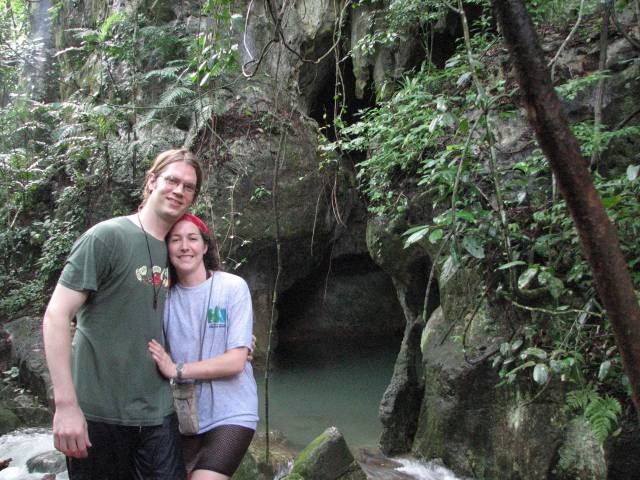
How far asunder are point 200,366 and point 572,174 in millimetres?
1487

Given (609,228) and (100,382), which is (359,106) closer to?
(100,382)

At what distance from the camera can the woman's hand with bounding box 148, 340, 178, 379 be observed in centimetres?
198

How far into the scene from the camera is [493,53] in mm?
5469

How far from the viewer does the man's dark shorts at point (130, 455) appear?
6.19 ft

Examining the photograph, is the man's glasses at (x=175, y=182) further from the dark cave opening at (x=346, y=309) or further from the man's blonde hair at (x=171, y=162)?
the dark cave opening at (x=346, y=309)

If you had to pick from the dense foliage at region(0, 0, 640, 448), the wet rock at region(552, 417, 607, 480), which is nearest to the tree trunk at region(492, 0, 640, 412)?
the dense foliage at region(0, 0, 640, 448)

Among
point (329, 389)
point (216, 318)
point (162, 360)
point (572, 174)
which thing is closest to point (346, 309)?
point (329, 389)

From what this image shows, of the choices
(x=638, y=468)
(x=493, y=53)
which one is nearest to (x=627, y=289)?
(x=638, y=468)

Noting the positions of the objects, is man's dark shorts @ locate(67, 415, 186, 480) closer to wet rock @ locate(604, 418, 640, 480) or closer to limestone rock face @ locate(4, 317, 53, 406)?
wet rock @ locate(604, 418, 640, 480)

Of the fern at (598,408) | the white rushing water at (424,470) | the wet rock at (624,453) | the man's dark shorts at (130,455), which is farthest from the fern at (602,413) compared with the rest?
the man's dark shorts at (130,455)

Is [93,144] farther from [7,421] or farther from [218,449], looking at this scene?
[218,449]

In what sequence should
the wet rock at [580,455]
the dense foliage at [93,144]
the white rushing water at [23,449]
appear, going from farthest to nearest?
the dense foliage at [93,144]
the white rushing water at [23,449]
the wet rock at [580,455]

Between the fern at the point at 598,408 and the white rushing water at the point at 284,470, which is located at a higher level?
the fern at the point at 598,408

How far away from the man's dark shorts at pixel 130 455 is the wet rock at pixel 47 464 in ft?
12.4
